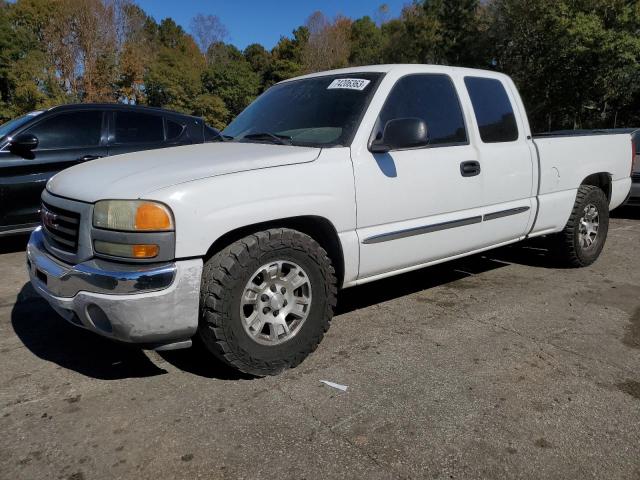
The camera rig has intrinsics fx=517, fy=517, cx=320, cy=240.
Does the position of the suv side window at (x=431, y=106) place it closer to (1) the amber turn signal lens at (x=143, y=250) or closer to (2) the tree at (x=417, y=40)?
(1) the amber turn signal lens at (x=143, y=250)

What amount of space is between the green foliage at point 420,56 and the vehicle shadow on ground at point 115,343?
22.9m

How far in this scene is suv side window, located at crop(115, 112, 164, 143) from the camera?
242 inches

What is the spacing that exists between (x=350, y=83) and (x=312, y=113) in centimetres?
34

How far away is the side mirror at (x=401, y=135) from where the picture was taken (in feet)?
10.3

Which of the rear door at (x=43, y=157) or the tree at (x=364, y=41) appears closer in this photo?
the rear door at (x=43, y=157)

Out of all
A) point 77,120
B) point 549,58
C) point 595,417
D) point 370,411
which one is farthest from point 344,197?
point 549,58

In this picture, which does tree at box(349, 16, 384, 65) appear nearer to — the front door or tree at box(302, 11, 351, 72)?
tree at box(302, 11, 351, 72)

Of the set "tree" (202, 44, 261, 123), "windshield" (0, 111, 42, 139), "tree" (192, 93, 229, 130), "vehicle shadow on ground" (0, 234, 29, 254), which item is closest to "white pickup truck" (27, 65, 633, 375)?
"windshield" (0, 111, 42, 139)

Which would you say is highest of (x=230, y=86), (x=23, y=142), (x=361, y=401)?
(x=230, y=86)

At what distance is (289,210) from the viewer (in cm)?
283

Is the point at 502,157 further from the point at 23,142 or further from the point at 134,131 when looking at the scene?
the point at 23,142

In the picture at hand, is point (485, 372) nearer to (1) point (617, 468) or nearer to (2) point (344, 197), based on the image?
(1) point (617, 468)

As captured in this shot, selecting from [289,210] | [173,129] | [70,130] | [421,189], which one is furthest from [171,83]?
[289,210]

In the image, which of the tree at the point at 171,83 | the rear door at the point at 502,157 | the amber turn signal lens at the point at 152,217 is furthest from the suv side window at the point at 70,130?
the tree at the point at 171,83
